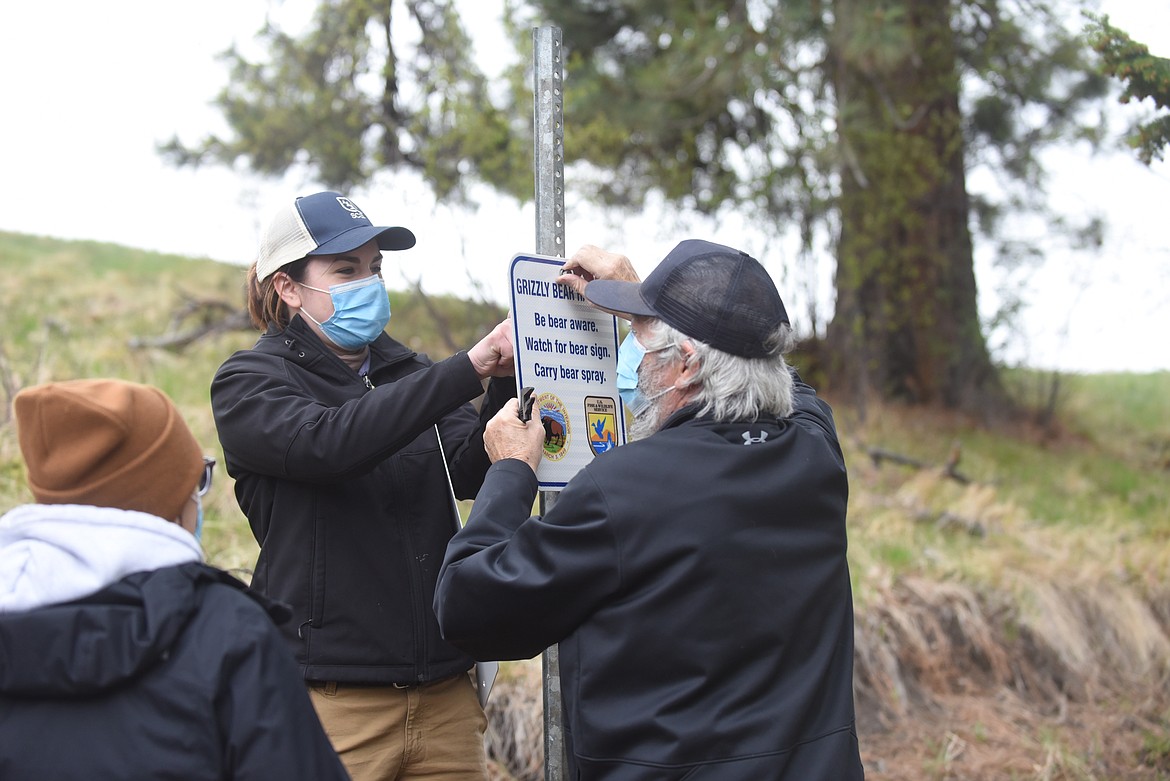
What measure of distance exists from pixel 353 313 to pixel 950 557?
17.8ft

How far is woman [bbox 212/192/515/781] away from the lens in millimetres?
2680

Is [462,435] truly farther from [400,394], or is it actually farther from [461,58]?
[461,58]

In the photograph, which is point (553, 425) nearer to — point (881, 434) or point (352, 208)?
point (352, 208)

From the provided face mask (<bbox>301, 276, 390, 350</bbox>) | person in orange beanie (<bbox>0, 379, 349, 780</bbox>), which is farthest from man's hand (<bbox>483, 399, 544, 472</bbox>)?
person in orange beanie (<bbox>0, 379, 349, 780</bbox>)

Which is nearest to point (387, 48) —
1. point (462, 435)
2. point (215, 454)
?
point (215, 454)

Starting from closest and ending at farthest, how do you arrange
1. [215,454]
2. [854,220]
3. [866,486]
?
1. [215,454]
2. [866,486]
3. [854,220]

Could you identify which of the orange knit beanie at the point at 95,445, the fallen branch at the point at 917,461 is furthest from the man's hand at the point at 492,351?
the fallen branch at the point at 917,461

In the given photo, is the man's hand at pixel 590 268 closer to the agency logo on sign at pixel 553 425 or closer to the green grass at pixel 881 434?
the agency logo on sign at pixel 553 425

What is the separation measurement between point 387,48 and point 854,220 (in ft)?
17.1

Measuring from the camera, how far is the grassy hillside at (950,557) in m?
5.80

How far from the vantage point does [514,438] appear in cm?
263

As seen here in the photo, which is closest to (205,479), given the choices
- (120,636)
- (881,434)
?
(120,636)

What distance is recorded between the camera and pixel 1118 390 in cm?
1722

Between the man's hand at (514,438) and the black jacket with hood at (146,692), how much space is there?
3.03 feet
